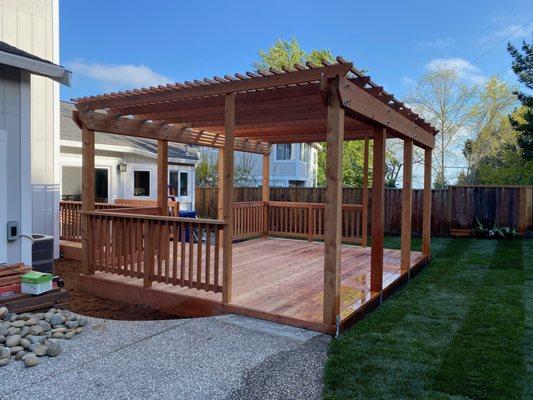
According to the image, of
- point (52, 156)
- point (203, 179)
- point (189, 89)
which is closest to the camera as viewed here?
point (189, 89)

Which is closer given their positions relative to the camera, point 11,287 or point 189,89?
point 11,287

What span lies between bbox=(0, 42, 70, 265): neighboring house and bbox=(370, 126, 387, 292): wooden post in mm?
3889

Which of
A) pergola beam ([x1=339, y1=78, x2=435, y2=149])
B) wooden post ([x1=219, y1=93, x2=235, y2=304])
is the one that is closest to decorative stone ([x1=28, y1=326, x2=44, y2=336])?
wooden post ([x1=219, y1=93, x2=235, y2=304])

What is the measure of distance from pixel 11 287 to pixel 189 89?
9.37ft

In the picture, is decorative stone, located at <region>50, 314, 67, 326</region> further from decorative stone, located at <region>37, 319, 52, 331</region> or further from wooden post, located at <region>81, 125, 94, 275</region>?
wooden post, located at <region>81, 125, 94, 275</region>

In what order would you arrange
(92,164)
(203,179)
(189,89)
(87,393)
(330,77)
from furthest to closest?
(203,179)
(92,164)
(189,89)
(330,77)
(87,393)

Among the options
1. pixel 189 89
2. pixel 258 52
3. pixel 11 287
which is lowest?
pixel 11 287

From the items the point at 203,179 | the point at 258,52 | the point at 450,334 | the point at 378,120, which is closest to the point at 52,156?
the point at 378,120

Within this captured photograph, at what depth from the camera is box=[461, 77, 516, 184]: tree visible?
2081 cm

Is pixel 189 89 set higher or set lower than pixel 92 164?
higher

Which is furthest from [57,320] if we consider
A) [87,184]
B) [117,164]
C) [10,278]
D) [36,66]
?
[117,164]

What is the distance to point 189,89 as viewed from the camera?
502 cm

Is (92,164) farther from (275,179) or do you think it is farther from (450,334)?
(275,179)

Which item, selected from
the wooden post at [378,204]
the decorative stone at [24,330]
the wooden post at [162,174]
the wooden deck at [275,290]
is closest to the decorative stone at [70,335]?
the decorative stone at [24,330]
